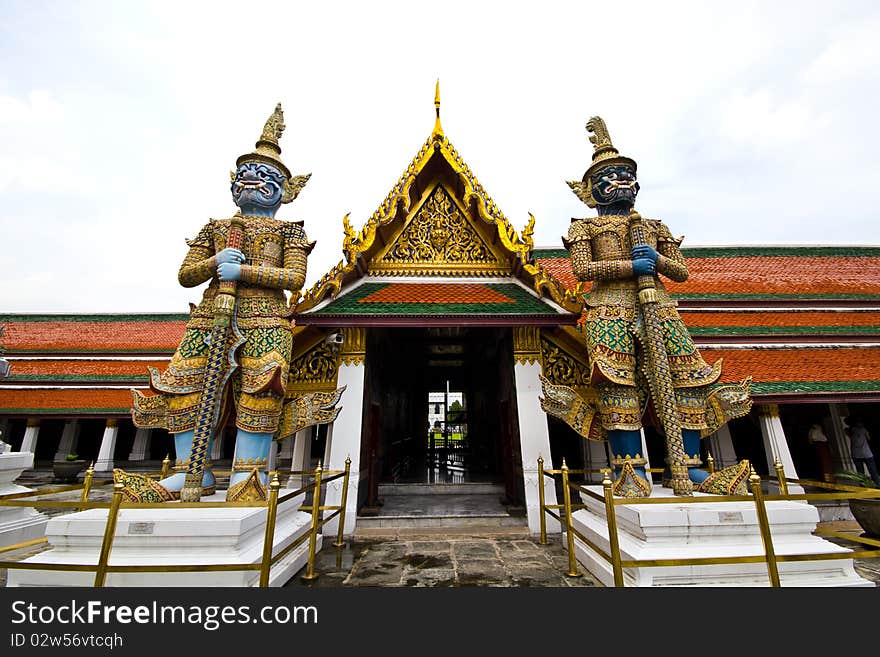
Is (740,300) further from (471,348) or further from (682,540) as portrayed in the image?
(682,540)

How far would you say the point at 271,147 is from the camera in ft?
14.7

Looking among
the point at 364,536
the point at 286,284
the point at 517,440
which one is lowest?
the point at 364,536

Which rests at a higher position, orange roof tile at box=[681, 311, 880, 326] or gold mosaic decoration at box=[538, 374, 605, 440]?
orange roof tile at box=[681, 311, 880, 326]

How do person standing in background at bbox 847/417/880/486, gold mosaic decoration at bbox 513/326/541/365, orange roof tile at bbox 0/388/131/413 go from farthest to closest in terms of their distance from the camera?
orange roof tile at bbox 0/388/131/413, person standing in background at bbox 847/417/880/486, gold mosaic decoration at bbox 513/326/541/365

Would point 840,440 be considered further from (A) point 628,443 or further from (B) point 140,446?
(B) point 140,446

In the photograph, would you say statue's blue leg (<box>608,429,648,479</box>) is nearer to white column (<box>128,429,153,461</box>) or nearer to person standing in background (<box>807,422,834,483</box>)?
person standing in background (<box>807,422,834,483</box>)

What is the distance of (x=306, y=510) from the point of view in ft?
14.7

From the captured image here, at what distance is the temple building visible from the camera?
5.65m

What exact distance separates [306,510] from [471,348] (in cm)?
653

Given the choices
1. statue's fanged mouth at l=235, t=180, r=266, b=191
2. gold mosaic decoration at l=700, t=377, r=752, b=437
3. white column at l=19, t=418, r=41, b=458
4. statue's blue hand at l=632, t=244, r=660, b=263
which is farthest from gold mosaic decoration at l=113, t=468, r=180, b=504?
white column at l=19, t=418, r=41, b=458

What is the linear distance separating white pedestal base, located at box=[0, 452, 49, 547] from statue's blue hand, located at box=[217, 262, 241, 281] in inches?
125

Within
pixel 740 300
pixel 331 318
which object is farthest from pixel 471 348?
pixel 740 300

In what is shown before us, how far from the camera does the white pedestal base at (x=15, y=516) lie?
411cm

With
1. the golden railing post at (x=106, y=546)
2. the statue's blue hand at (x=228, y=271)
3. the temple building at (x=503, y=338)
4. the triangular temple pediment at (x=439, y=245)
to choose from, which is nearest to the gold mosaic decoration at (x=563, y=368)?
the temple building at (x=503, y=338)
